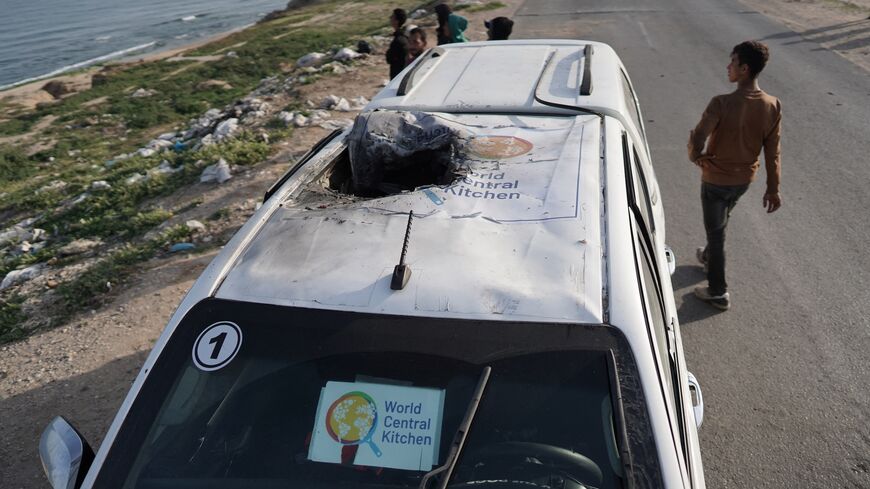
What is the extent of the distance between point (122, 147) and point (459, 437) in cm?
1319

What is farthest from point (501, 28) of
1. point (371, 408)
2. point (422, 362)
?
point (371, 408)

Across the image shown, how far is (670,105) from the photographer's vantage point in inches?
367

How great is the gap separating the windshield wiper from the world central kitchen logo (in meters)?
0.11

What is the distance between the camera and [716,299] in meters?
4.63

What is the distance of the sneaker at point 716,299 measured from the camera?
461 cm

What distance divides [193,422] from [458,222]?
3.94 ft

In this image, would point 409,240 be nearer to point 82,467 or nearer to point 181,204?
point 82,467

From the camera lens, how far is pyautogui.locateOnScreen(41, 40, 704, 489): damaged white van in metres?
1.92

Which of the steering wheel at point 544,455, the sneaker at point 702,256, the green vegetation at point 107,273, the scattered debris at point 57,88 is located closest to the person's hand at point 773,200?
the sneaker at point 702,256

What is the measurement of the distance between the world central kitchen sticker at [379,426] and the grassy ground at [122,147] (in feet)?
13.4

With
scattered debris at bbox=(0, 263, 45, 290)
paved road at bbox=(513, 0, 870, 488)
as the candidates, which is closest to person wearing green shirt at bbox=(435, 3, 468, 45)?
paved road at bbox=(513, 0, 870, 488)

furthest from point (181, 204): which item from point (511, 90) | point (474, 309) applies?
point (474, 309)

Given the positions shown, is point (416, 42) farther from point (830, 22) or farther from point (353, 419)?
point (830, 22)

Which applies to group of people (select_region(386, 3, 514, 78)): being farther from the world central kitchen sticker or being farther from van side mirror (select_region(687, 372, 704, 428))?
the world central kitchen sticker
